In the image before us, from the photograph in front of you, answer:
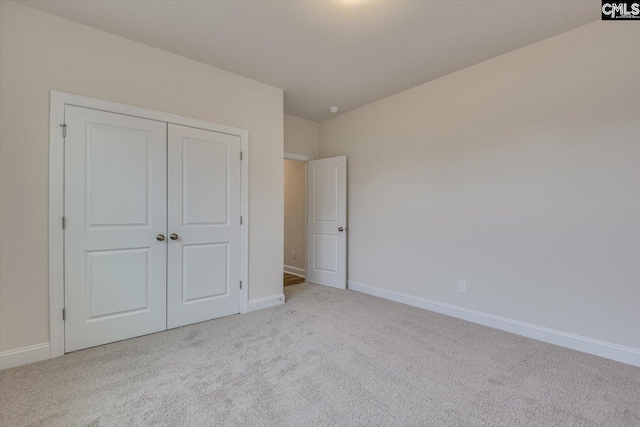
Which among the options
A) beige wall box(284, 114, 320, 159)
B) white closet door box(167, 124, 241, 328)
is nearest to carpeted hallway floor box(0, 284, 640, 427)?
white closet door box(167, 124, 241, 328)

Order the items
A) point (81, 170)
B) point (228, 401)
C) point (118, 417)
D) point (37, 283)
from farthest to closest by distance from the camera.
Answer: point (81, 170)
point (37, 283)
point (228, 401)
point (118, 417)

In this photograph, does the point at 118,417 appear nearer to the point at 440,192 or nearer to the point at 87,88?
the point at 87,88

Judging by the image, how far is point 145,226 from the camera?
8.46 ft

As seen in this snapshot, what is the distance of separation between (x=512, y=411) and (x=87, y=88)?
12.7 feet

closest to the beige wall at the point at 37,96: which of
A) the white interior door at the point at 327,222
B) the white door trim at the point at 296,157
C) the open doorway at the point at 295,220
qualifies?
the white door trim at the point at 296,157

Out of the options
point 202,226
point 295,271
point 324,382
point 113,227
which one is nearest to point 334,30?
point 202,226

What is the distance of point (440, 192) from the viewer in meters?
3.26

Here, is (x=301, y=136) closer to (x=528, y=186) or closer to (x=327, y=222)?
(x=327, y=222)

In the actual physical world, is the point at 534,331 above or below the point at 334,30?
below

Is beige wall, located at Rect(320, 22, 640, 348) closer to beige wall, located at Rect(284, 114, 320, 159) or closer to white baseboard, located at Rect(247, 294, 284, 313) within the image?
beige wall, located at Rect(284, 114, 320, 159)

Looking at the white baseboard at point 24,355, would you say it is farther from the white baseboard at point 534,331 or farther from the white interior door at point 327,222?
the white baseboard at point 534,331

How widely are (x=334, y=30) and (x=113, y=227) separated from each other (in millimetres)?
2574

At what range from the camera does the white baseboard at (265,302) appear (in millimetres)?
3223

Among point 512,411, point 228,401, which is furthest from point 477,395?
point 228,401
